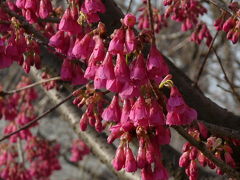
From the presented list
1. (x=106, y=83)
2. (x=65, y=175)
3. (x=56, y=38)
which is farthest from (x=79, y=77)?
(x=65, y=175)

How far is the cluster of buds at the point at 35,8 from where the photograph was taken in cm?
190

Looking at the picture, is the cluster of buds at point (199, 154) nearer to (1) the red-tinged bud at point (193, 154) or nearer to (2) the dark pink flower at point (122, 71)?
(1) the red-tinged bud at point (193, 154)

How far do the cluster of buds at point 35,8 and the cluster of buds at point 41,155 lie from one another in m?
2.99

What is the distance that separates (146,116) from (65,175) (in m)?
8.96

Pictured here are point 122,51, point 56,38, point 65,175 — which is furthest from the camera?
point 65,175

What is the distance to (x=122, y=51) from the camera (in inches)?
60.4

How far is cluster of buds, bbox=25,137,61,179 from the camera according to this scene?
15.7ft

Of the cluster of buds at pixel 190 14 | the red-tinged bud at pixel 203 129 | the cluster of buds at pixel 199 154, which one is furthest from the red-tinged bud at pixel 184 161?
the cluster of buds at pixel 190 14

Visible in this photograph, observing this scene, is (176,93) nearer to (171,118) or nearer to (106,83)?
(171,118)

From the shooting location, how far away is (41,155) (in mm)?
4895

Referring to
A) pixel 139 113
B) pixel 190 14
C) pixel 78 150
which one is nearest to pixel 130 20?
pixel 139 113

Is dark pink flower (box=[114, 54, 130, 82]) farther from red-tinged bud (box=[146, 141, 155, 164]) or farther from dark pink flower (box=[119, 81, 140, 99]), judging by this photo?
red-tinged bud (box=[146, 141, 155, 164])

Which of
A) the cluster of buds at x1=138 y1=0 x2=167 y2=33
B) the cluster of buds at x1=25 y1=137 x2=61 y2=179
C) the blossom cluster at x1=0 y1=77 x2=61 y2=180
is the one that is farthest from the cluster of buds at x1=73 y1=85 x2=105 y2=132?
the cluster of buds at x1=25 y1=137 x2=61 y2=179

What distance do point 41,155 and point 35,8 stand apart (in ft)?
10.7
